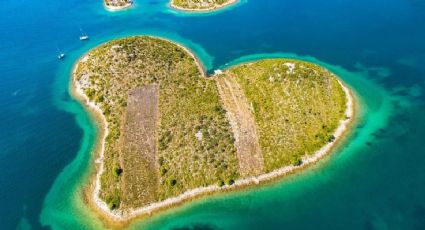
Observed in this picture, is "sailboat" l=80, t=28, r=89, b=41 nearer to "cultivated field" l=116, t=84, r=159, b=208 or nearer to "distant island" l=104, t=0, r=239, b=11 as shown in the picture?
"distant island" l=104, t=0, r=239, b=11

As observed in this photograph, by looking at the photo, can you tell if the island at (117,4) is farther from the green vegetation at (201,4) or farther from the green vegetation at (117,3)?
the green vegetation at (201,4)

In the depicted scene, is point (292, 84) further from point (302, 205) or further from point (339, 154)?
point (302, 205)

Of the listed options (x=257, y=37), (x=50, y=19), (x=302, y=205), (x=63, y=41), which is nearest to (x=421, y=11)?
(x=257, y=37)

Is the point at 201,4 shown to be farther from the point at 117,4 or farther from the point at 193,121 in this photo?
the point at 193,121

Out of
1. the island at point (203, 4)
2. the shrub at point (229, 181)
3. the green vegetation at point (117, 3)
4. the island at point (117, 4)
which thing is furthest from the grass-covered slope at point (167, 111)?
the green vegetation at point (117, 3)

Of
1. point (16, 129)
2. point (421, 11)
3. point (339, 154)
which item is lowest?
point (16, 129)

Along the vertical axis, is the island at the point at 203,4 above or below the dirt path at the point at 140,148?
above
